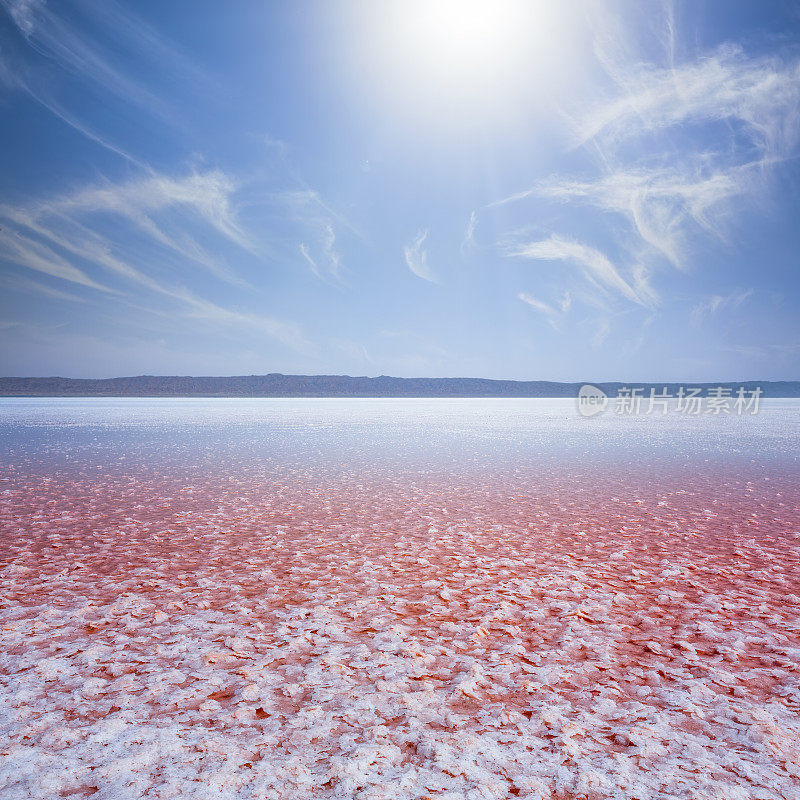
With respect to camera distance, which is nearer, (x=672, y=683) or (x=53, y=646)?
(x=672, y=683)

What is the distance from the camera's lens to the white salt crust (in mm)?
3115

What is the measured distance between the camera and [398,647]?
4.71 m

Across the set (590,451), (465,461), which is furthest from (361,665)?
(590,451)

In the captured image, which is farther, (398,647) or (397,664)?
(398,647)

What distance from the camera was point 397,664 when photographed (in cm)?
439

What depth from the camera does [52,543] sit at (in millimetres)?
7980

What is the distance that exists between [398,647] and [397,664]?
32 cm

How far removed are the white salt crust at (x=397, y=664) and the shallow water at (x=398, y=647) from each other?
2 centimetres

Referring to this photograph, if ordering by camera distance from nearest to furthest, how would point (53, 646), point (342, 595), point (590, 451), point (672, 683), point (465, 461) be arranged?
point (672, 683)
point (53, 646)
point (342, 595)
point (465, 461)
point (590, 451)

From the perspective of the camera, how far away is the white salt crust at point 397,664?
10.2 ft

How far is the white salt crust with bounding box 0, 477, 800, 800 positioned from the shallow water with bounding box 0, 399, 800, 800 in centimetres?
2

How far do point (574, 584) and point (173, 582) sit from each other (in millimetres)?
5095

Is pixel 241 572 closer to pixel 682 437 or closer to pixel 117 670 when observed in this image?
pixel 117 670

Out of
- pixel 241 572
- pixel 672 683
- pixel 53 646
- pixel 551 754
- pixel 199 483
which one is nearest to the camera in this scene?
pixel 551 754
